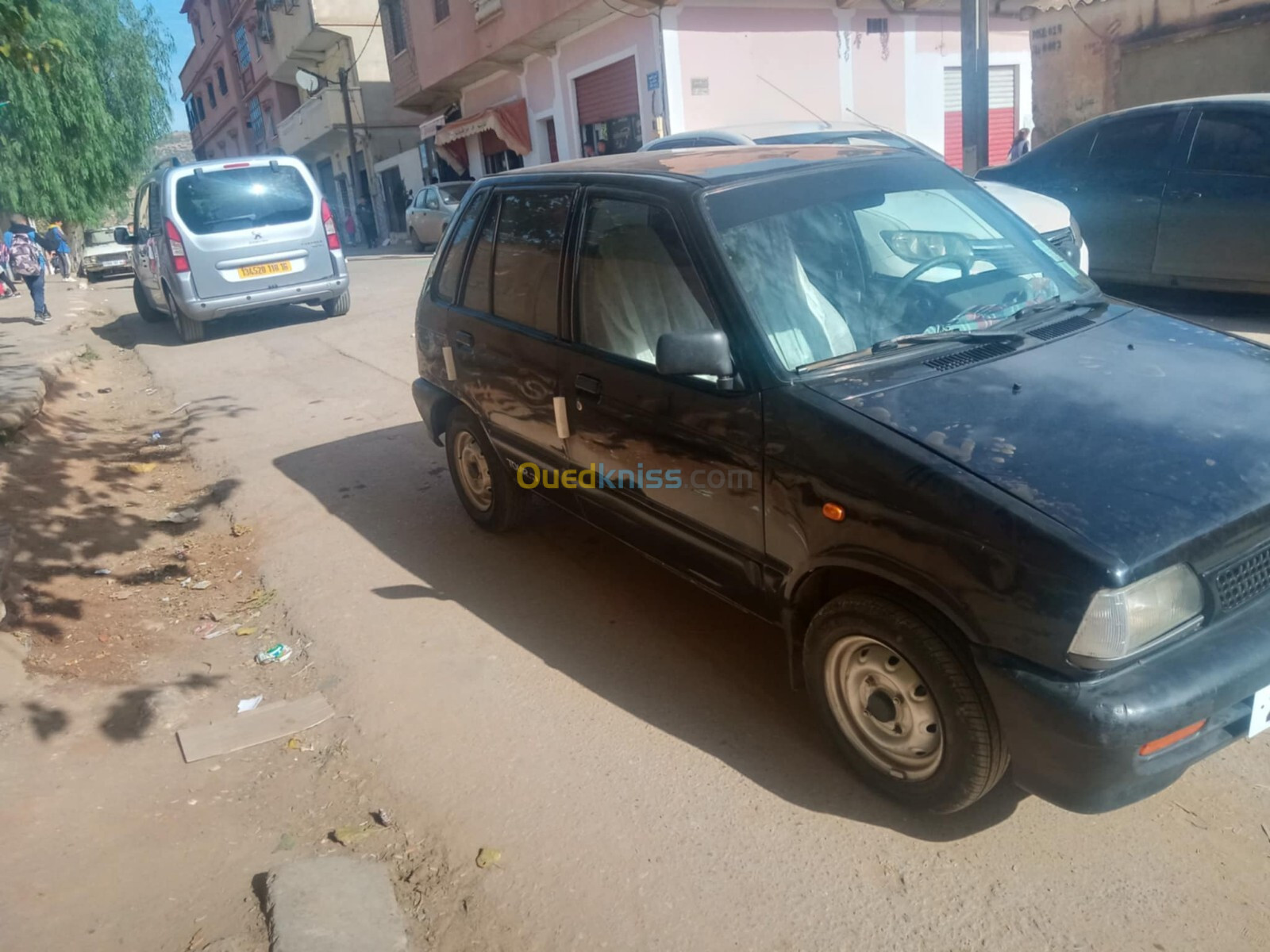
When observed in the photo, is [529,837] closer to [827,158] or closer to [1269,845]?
[1269,845]

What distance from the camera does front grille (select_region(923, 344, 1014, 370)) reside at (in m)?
3.04

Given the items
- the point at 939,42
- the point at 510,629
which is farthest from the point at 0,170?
the point at 510,629

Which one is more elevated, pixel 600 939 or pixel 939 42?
pixel 939 42

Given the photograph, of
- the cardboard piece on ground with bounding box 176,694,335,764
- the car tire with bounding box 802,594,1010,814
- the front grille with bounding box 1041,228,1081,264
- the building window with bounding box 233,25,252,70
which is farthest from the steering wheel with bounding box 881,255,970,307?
the building window with bounding box 233,25,252,70

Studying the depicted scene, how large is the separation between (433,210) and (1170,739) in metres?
21.7

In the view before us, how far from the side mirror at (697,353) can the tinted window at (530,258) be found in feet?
3.66

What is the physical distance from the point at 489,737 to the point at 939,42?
70.0 feet

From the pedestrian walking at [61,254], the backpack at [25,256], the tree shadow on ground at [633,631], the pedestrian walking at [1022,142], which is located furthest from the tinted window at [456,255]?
the pedestrian walking at [61,254]

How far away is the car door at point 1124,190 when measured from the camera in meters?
7.91

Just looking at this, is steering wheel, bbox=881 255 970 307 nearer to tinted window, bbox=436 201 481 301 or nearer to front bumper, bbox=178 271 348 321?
tinted window, bbox=436 201 481 301

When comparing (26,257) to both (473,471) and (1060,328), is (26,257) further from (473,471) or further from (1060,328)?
(1060,328)

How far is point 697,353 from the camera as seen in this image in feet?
9.88

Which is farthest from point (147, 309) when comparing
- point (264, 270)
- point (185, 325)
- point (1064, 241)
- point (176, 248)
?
point (1064, 241)

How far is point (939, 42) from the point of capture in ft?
68.7
